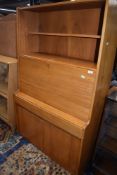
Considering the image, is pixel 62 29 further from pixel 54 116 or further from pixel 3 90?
pixel 3 90

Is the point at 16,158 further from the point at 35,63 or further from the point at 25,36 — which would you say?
the point at 25,36

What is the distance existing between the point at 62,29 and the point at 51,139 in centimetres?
130


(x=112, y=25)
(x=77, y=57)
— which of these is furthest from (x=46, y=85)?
(x=112, y=25)

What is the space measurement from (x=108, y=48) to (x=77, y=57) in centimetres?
45

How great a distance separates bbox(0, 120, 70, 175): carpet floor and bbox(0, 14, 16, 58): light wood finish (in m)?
1.26

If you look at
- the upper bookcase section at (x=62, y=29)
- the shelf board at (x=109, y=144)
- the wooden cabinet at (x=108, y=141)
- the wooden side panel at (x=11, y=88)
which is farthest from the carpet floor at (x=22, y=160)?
the upper bookcase section at (x=62, y=29)

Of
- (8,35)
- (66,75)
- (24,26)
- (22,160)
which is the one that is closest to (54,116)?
(66,75)

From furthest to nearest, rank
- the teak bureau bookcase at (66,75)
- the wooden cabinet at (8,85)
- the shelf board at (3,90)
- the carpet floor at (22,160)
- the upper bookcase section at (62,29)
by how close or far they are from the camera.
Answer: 1. the shelf board at (3,90)
2. the wooden cabinet at (8,85)
3. the carpet floor at (22,160)
4. the upper bookcase section at (62,29)
5. the teak bureau bookcase at (66,75)

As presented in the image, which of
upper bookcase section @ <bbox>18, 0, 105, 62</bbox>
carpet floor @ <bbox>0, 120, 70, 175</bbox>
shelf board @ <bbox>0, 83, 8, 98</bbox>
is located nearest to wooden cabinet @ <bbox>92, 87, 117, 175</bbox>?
carpet floor @ <bbox>0, 120, 70, 175</bbox>

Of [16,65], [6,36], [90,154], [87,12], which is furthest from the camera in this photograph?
[6,36]

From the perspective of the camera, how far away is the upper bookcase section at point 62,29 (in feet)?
4.67

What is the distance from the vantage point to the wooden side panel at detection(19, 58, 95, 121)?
50.3 inches

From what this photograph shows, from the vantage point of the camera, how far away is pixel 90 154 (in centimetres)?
174

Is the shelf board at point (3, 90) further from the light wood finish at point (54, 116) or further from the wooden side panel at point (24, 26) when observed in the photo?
the wooden side panel at point (24, 26)
